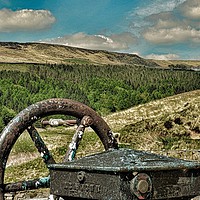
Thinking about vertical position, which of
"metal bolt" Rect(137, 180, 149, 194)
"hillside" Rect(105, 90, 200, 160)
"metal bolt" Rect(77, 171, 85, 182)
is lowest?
"hillside" Rect(105, 90, 200, 160)

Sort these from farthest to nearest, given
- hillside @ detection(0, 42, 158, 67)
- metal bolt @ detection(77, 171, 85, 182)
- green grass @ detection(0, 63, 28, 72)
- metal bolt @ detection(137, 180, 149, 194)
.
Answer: hillside @ detection(0, 42, 158, 67) → green grass @ detection(0, 63, 28, 72) → metal bolt @ detection(77, 171, 85, 182) → metal bolt @ detection(137, 180, 149, 194)

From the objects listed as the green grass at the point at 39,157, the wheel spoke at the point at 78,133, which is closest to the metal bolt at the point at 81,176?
the wheel spoke at the point at 78,133

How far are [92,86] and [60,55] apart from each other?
6501 cm

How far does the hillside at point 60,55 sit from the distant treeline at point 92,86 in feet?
81.7

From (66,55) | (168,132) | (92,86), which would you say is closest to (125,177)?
(168,132)

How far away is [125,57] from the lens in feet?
472

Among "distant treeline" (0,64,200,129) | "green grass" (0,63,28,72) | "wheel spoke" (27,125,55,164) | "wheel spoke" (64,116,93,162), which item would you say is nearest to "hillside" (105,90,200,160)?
"wheel spoke" (64,116,93,162)

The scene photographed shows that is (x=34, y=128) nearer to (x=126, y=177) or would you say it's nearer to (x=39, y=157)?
(x=126, y=177)

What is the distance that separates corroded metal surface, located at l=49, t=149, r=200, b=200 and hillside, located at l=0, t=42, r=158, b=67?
110m

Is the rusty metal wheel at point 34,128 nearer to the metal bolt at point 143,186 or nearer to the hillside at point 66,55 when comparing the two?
the metal bolt at point 143,186

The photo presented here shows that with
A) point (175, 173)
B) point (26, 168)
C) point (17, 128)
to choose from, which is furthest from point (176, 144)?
point (175, 173)

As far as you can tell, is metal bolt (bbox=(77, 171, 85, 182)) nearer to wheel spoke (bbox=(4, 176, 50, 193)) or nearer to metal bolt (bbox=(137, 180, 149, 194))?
metal bolt (bbox=(137, 180, 149, 194))

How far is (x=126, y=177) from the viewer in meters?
2.99

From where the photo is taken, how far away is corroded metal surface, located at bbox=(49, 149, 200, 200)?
3.00 metres
